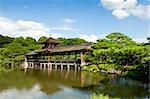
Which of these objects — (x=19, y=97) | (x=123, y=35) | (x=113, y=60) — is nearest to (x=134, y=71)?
(x=113, y=60)

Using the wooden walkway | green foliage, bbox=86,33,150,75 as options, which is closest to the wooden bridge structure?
the wooden walkway

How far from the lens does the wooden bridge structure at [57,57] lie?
111ft

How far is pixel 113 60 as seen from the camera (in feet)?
91.7

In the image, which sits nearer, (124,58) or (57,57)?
(124,58)

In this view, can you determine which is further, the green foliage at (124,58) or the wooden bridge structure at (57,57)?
the wooden bridge structure at (57,57)

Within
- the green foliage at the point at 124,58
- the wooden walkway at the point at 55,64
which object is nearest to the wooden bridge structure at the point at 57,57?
the wooden walkway at the point at 55,64

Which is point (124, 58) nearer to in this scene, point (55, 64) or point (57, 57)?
point (55, 64)

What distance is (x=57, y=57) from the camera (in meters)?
40.3

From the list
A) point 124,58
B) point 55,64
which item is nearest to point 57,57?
point 55,64

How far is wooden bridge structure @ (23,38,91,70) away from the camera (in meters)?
33.8

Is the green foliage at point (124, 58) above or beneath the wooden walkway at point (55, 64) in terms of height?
above

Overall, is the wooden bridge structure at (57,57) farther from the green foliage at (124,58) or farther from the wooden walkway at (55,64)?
the green foliage at (124,58)

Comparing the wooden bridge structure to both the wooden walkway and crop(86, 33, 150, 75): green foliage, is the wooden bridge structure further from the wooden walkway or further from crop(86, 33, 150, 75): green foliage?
crop(86, 33, 150, 75): green foliage

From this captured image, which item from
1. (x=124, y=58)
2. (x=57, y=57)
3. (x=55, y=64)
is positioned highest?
(x=124, y=58)
